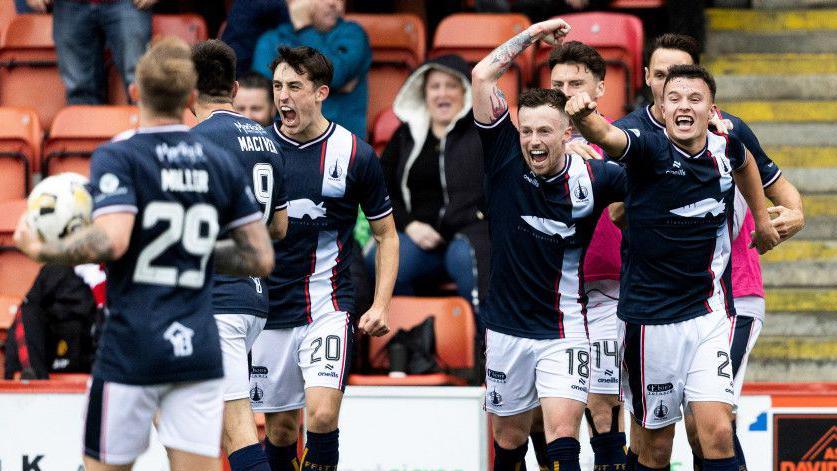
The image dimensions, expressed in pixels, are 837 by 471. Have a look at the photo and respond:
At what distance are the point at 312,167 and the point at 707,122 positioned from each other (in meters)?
1.92

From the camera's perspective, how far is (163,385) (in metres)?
4.87

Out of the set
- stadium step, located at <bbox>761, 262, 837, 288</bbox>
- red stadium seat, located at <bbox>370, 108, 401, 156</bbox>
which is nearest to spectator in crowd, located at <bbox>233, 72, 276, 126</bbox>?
red stadium seat, located at <bbox>370, 108, 401, 156</bbox>

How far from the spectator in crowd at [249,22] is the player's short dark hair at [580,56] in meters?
3.15

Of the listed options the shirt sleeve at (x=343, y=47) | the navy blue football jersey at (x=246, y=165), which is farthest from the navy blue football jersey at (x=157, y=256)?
the shirt sleeve at (x=343, y=47)

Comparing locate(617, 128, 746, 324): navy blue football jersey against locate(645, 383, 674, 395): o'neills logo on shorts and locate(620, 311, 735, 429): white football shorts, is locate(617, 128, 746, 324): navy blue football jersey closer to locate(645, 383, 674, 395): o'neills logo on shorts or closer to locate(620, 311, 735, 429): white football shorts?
locate(620, 311, 735, 429): white football shorts

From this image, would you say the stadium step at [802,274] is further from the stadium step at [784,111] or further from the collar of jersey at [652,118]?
the collar of jersey at [652,118]

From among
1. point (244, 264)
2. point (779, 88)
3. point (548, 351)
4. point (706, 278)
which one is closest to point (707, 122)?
point (706, 278)

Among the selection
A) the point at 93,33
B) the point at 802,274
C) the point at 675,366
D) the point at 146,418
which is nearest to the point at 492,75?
the point at 675,366

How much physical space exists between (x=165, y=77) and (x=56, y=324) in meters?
4.21

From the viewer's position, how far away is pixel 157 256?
189 inches

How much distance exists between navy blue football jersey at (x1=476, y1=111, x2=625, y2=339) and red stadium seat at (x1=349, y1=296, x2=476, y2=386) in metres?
1.92

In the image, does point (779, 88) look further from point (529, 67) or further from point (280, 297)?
point (280, 297)

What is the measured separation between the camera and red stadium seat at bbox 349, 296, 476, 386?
894 cm

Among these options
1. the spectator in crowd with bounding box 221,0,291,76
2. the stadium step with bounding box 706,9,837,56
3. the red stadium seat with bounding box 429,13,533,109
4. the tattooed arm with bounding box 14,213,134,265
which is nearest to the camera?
the tattooed arm with bounding box 14,213,134,265
